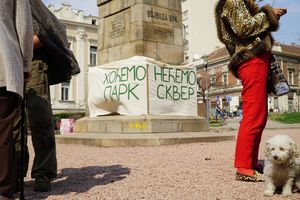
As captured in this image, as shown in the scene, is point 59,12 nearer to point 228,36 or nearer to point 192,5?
point 192,5

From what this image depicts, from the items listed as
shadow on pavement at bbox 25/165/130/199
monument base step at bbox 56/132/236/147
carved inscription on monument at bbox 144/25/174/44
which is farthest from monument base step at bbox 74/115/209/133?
shadow on pavement at bbox 25/165/130/199

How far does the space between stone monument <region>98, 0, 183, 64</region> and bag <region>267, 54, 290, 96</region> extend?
5.14m

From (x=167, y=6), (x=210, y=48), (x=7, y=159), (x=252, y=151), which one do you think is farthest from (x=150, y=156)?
(x=210, y=48)

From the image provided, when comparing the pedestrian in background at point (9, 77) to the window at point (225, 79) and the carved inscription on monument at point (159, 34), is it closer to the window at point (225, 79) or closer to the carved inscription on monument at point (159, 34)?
the carved inscription on monument at point (159, 34)

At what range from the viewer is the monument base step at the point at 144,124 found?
8.23 meters

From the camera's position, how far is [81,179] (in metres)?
4.29

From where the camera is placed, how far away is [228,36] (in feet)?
14.2

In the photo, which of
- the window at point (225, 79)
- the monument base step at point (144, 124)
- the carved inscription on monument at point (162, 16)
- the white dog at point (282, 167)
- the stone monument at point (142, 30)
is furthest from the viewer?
the window at point (225, 79)

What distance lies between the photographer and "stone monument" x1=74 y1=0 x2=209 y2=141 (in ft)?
27.9

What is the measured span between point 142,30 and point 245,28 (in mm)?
5162

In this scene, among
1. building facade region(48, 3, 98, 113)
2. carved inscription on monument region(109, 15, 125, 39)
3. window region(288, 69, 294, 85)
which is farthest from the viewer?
window region(288, 69, 294, 85)

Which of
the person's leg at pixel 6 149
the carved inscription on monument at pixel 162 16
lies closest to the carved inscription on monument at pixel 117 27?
the carved inscription on monument at pixel 162 16

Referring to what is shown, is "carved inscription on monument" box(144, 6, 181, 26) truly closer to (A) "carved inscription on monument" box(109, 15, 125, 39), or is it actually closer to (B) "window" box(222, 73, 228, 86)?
(A) "carved inscription on monument" box(109, 15, 125, 39)

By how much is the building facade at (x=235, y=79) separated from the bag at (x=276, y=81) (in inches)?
2116
